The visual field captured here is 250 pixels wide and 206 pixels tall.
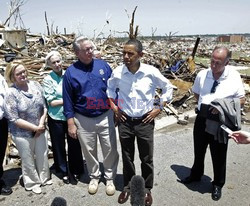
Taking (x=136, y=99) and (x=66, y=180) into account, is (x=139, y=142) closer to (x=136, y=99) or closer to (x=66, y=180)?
(x=136, y=99)

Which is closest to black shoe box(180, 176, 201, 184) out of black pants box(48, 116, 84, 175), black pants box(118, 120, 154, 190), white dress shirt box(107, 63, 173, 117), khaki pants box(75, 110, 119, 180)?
black pants box(118, 120, 154, 190)

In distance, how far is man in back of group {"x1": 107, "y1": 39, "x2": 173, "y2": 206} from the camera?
3.10m

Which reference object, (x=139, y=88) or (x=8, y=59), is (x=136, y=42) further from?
(x=8, y=59)

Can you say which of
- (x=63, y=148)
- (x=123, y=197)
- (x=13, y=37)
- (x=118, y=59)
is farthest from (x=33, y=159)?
(x=13, y=37)

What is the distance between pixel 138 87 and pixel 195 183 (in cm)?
187

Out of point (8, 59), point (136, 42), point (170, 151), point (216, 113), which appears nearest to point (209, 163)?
point (170, 151)

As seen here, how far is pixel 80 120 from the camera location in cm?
342

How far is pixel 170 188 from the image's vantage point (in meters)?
3.72

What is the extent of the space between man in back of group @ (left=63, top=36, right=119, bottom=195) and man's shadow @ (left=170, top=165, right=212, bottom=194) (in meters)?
1.19

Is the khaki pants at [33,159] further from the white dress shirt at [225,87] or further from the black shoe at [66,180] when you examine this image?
the white dress shirt at [225,87]

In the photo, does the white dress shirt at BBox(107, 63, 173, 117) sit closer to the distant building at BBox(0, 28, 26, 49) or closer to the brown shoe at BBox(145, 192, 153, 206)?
the brown shoe at BBox(145, 192, 153, 206)

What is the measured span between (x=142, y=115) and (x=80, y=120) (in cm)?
88

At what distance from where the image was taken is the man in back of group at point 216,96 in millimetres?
3024

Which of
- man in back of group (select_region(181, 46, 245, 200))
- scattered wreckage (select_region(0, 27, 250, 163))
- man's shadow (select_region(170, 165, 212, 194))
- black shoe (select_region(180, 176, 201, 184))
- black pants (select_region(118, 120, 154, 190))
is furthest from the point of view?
scattered wreckage (select_region(0, 27, 250, 163))
